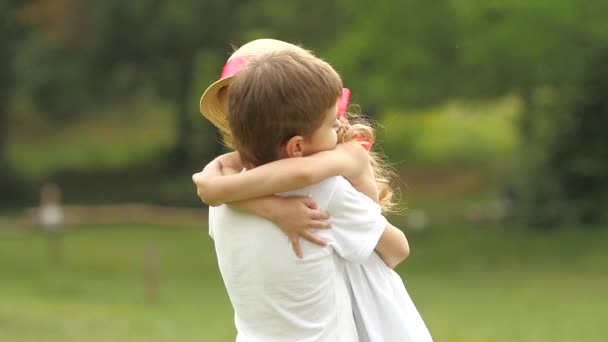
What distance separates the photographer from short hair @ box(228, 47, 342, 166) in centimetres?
226

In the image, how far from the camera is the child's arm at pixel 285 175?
91.7 inches

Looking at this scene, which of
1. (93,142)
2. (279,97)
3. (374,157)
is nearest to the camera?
(279,97)

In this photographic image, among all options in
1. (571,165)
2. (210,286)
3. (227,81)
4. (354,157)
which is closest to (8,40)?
(210,286)

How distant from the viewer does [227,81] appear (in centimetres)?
254

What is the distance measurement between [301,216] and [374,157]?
0.35 meters

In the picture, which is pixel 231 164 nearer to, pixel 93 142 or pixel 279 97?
pixel 279 97

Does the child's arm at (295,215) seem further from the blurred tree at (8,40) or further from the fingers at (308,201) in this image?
the blurred tree at (8,40)

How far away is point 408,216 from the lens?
22141 millimetres

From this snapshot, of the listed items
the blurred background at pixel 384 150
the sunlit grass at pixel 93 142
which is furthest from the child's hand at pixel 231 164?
the sunlit grass at pixel 93 142

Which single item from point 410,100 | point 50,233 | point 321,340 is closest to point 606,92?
point 410,100

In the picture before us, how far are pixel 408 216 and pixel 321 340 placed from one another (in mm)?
19842

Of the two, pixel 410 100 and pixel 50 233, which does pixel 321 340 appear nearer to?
pixel 410 100

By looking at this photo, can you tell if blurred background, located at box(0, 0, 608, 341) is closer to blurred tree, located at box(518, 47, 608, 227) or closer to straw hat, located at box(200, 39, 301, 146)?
blurred tree, located at box(518, 47, 608, 227)

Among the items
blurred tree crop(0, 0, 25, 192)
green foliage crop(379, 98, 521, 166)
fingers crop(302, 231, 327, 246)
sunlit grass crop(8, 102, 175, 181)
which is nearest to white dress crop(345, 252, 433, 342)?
fingers crop(302, 231, 327, 246)
